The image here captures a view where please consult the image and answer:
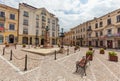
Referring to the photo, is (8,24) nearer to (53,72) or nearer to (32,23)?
(32,23)

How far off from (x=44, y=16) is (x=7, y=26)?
1572 cm

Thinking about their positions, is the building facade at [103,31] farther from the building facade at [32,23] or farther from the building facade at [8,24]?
the building facade at [8,24]

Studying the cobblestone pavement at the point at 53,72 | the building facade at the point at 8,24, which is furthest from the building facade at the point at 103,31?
the building facade at the point at 8,24

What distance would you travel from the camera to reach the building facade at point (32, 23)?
32.5 metres

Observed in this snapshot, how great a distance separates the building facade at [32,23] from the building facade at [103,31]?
15043 mm

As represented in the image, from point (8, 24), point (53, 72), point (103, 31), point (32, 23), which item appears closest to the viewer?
point (53, 72)

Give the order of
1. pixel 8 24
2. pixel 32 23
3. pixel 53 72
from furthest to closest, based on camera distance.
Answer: pixel 32 23, pixel 8 24, pixel 53 72

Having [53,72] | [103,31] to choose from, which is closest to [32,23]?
[103,31]

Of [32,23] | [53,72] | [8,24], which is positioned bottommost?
[53,72]

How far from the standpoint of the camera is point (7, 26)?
2867cm

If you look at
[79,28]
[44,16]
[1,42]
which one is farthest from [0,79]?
[79,28]

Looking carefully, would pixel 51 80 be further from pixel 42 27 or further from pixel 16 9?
pixel 42 27

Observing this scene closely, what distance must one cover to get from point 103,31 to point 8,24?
1233 inches

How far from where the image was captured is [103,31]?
105ft
